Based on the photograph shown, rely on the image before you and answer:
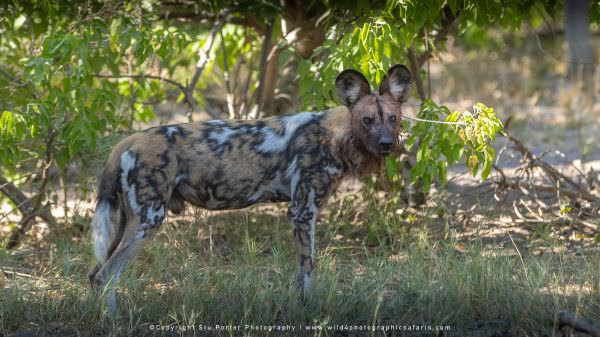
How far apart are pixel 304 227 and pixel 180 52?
4.69 ft

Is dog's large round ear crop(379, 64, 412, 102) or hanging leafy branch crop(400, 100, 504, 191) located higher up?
dog's large round ear crop(379, 64, 412, 102)

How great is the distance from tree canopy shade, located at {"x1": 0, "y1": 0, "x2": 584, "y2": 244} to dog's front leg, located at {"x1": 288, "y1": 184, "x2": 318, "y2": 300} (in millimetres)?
641

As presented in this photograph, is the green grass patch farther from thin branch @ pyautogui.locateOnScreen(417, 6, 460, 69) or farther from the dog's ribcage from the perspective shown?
thin branch @ pyautogui.locateOnScreen(417, 6, 460, 69)

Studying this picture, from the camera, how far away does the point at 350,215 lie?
16.4 ft

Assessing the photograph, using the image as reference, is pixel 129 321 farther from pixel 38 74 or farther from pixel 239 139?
pixel 38 74

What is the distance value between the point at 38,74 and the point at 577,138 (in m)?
4.73

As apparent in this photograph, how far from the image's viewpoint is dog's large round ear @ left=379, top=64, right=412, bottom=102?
3.68 metres

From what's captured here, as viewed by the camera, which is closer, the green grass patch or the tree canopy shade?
the green grass patch

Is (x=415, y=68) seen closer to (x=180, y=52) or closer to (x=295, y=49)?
(x=295, y=49)

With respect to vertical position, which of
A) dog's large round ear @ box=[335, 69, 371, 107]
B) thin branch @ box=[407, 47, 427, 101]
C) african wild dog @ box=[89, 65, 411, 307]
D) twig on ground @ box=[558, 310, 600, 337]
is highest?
thin branch @ box=[407, 47, 427, 101]

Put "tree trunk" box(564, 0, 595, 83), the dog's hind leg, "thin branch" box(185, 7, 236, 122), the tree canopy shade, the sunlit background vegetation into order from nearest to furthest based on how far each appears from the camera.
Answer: the sunlit background vegetation < the dog's hind leg < the tree canopy shade < "tree trunk" box(564, 0, 595, 83) < "thin branch" box(185, 7, 236, 122)

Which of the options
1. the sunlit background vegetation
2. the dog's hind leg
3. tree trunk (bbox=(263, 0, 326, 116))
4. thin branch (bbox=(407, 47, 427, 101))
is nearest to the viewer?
the sunlit background vegetation

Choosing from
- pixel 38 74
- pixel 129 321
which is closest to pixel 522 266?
pixel 129 321

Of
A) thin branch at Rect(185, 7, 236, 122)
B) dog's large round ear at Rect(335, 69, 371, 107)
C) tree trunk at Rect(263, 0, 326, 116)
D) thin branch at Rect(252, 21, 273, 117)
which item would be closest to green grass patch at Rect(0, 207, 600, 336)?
dog's large round ear at Rect(335, 69, 371, 107)
